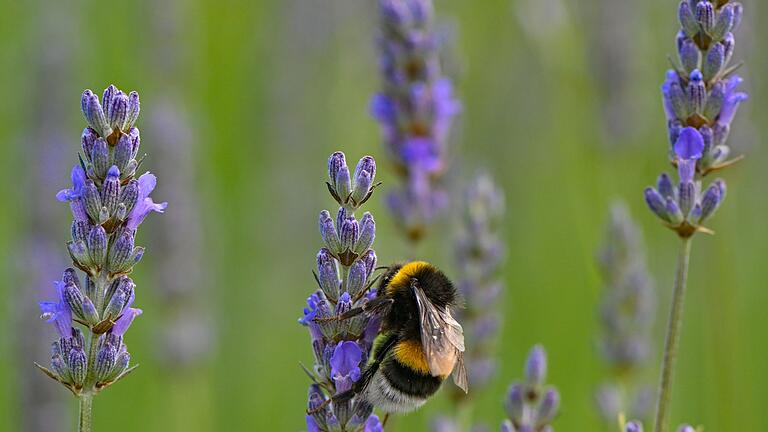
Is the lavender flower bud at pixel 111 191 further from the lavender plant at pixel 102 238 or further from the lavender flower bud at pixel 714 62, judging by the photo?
the lavender flower bud at pixel 714 62

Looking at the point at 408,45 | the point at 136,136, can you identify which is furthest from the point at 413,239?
the point at 136,136

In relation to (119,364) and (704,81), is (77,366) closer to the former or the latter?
(119,364)

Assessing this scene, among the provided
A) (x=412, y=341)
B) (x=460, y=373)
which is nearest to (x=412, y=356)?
(x=412, y=341)

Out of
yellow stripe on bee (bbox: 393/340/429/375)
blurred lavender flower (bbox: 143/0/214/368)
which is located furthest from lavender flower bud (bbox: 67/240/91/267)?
blurred lavender flower (bbox: 143/0/214/368)

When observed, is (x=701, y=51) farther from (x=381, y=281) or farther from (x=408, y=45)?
(x=408, y=45)

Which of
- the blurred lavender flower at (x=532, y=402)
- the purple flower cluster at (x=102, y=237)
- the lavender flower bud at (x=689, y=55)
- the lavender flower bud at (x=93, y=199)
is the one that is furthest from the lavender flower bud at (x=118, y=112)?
the lavender flower bud at (x=689, y=55)

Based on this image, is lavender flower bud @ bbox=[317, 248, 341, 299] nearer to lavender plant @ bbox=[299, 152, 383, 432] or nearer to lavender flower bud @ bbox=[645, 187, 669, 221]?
lavender plant @ bbox=[299, 152, 383, 432]
